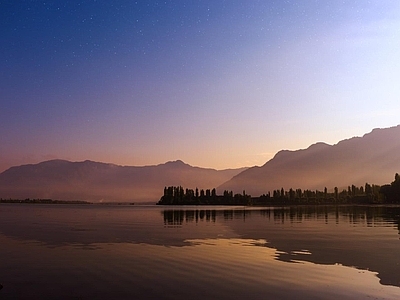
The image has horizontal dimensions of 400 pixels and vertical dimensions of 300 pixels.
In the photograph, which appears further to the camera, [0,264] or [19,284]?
[0,264]

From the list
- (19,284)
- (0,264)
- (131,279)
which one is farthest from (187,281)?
(0,264)

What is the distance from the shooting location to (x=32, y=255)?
3925cm

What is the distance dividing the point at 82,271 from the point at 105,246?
617 inches

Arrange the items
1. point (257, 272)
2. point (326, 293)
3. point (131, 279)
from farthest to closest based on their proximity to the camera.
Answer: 1. point (257, 272)
2. point (131, 279)
3. point (326, 293)

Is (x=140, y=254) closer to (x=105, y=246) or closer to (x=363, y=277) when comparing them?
(x=105, y=246)

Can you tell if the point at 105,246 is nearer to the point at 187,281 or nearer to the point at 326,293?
the point at 187,281

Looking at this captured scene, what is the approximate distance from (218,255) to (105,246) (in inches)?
598

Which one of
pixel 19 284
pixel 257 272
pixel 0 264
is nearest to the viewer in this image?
pixel 19 284

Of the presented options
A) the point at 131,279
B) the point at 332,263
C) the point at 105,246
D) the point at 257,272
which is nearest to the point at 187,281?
the point at 131,279

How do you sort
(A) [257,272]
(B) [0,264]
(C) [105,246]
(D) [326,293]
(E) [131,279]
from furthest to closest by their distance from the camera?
(C) [105,246]
(B) [0,264]
(A) [257,272]
(E) [131,279]
(D) [326,293]

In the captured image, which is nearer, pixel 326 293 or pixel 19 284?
pixel 326 293

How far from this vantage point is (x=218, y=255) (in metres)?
39.8

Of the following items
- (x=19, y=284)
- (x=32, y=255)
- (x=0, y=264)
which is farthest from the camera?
(x=32, y=255)

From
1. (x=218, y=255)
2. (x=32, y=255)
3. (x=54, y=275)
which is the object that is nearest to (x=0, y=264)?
(x=32, y=255)
